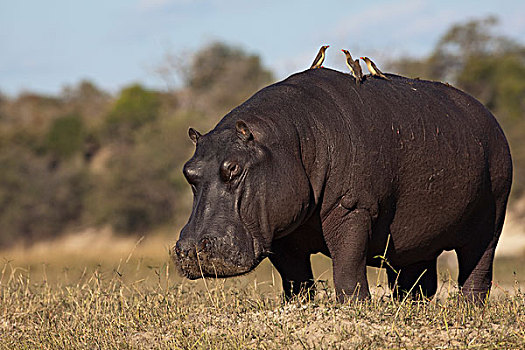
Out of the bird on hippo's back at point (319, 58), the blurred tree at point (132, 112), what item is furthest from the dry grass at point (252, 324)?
the blurred tree at point (132, 112)

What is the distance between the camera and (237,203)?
5086mm

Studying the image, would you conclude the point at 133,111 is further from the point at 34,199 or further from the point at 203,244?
the point at 203,244

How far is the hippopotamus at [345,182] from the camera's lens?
5.11 metres

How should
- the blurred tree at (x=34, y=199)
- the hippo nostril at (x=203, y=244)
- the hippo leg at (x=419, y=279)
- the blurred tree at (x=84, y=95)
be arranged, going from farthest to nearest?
the blurred tree at (x=84, y=95) → the blurred tree at (x=34, y=199) → the hippo leg at (x=419, y=279) → the hippo nostril at (x=203, y=244)

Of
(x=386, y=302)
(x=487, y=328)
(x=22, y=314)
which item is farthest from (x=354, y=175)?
(x=22, y=314)

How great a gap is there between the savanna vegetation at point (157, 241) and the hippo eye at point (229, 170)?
89 cm

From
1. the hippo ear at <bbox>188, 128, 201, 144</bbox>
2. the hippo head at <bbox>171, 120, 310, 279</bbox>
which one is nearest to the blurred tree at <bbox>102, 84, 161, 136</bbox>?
the hippo ear at <bbox>188, 128, 201, 144</bbox>

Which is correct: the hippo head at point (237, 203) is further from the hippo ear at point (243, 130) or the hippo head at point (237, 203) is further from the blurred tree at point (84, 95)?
the blurred tree at point (84, 95)

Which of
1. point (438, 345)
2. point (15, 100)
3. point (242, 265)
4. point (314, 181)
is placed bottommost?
point (438, 345)

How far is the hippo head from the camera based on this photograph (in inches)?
197

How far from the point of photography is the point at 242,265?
5027 millimetres

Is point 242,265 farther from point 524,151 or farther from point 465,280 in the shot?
point 524,151

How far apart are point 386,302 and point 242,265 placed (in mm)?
1097

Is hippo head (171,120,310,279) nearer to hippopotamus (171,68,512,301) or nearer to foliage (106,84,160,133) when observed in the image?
hippopotamus (171,68,512,301)
